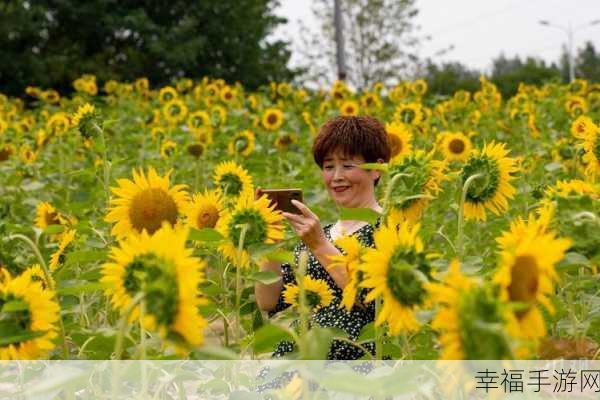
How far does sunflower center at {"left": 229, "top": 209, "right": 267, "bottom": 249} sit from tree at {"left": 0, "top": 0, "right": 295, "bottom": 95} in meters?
12.0

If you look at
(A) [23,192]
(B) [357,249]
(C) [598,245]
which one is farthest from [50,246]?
(A) [23,192]

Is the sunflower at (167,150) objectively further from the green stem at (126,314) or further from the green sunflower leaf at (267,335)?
the green stem at (126,314)

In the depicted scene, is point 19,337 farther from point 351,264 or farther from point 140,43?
point 140,43

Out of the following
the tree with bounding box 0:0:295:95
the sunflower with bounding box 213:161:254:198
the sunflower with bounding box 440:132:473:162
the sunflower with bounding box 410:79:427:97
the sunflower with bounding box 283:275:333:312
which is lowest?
the sunflower with bounding box 283:275:333:312

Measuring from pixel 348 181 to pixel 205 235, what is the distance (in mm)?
755

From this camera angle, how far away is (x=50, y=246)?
5.89 ft

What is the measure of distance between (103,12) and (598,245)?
46.0 feet

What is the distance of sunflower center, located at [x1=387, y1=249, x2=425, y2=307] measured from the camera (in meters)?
1.00

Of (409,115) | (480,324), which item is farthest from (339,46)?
(480,324)

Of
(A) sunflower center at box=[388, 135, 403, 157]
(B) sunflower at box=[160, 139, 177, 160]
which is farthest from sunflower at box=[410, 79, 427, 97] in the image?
(A) sunflower center at box=[388, 135, 403, 157]

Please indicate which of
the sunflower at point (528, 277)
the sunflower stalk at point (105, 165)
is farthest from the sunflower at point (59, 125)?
the sunflower at point (528, 277)

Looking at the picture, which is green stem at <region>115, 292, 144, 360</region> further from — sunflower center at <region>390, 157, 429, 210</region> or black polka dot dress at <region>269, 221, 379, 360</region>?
black polka dot dress at <region>269, 221, 379, 360</region>

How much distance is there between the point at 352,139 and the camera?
204 centimetres

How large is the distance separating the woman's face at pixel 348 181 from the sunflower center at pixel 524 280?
3.86 ft
